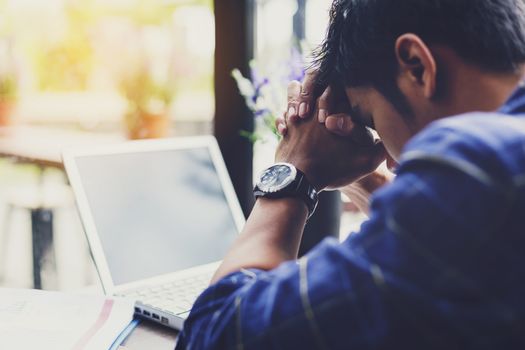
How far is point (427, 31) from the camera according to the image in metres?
0.66

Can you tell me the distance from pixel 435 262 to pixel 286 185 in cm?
35

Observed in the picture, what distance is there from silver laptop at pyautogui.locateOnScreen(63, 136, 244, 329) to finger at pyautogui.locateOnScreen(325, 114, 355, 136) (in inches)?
14.8

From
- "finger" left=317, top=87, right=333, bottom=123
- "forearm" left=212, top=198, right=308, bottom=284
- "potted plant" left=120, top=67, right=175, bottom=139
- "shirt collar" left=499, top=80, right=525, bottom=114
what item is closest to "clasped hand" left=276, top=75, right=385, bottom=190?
"finger" left=317, top=87, right=333, bottom=123

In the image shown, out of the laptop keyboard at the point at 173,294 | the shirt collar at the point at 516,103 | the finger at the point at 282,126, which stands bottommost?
the laptop keyboard at the point at 173,294

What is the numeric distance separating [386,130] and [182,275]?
538 mm

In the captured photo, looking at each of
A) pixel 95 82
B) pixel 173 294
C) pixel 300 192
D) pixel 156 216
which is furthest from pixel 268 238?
pixel 95 82

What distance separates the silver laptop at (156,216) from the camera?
103 cm

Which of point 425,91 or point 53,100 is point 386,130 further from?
point 53,100

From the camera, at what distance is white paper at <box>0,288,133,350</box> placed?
2.57ft

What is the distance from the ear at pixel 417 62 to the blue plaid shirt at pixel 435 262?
0.49 feet

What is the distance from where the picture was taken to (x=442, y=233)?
46 cm

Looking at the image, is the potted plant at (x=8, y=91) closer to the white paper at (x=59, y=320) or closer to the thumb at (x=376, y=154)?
the white paper at (x=59, y=320)

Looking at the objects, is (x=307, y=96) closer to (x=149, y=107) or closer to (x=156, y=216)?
(x=156, y=216)

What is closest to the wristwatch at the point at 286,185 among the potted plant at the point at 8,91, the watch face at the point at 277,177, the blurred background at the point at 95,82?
the watch face at the point at 277,177
